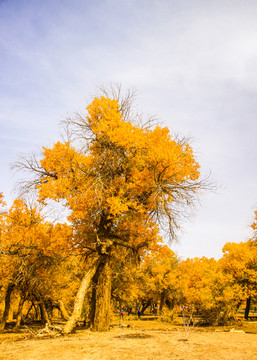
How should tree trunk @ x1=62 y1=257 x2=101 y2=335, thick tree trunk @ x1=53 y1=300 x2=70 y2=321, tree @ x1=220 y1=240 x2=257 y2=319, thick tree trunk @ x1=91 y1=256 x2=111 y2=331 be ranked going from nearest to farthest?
tree trunk @ x1=62 y1=257 x2=101 y2=335 < thick tree trunk @ x1=91 y1=256 x2=111 y2=331 < thick tree trunk @ x1=53 y1=300 x2=70 y2=321 < tree @ x1=220 y1=240 x2=257 y2=319

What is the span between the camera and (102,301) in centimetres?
1342

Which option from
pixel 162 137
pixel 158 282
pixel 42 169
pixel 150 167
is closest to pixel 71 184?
pixel 42 169

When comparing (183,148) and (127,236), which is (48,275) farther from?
(183,148)

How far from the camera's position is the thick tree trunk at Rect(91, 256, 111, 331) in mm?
13086

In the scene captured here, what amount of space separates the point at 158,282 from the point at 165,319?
10.4 m

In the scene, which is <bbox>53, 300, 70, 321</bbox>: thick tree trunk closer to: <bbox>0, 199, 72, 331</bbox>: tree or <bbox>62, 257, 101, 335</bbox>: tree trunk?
<bbox>0, 199, 72, 331</bbox>: tree

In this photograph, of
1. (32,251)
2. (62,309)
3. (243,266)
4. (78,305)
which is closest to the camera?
(78,305)

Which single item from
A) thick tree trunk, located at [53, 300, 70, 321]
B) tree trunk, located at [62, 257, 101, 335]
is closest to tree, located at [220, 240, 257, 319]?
thick tree trunk, located at [53, 300, 70, 321]

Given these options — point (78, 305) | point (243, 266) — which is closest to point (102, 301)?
point (78, 305)

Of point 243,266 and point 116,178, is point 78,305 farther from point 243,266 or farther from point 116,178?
point 243,266

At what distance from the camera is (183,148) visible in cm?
1353

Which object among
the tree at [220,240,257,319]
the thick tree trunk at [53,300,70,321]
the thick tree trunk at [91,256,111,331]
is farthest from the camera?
the tree at [220,240,257,319]

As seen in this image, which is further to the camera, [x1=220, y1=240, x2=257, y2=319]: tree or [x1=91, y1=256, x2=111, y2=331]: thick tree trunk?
[x1=220, y1=240, x2=257, y2=319]: tree

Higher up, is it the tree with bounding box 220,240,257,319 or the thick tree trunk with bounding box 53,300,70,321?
the tree with bounding box 220,240,257,319
